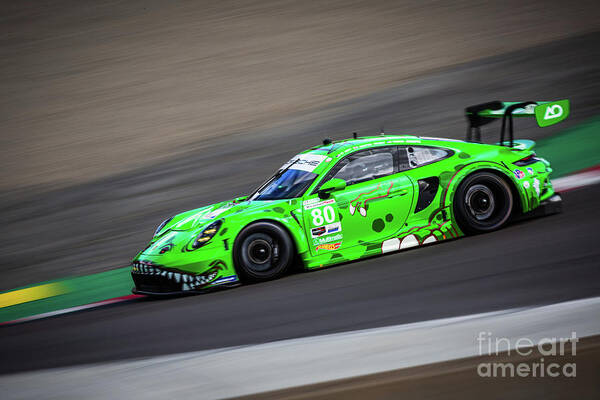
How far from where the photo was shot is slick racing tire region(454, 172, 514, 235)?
7.49 m

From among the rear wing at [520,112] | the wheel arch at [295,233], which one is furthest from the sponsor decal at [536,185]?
the wheel arch at [295,233]

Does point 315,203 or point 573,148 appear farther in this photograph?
point 573,148

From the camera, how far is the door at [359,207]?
716cm

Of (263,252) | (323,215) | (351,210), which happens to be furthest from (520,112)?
(263,252)

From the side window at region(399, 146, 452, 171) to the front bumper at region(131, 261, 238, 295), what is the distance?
7.50 feet

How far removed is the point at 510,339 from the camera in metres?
3.08

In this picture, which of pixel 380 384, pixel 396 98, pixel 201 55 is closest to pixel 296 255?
pixel 380 384

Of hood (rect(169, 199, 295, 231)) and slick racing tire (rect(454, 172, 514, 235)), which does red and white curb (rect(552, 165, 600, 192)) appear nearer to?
slick racing tire (rect(454, 172, 514, 235))

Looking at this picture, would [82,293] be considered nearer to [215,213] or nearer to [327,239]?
[215,213]

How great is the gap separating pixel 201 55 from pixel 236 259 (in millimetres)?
15663

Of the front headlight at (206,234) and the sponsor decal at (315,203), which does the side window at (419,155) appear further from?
the front headlight at (206,234)

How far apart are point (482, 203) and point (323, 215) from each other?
1.87 meters

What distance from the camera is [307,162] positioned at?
7.75 metres

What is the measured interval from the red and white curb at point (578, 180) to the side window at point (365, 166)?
307cm
